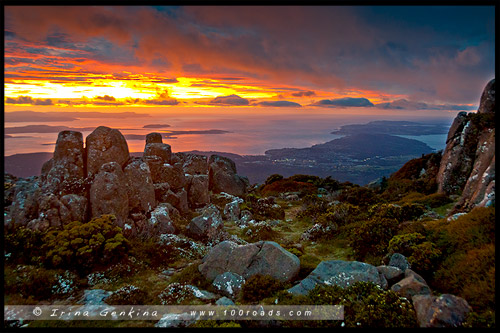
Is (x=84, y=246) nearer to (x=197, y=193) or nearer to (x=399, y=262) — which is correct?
(x=399, y=262)

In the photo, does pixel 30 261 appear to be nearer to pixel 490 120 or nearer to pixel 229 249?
pixel 229 249

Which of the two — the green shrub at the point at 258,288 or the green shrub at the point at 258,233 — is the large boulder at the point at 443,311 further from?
the green shrub at the point at 258,233

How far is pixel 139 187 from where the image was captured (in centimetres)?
1392

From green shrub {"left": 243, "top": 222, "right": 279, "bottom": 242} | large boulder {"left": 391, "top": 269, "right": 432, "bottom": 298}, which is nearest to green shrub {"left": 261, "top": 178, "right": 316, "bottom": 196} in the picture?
green shrub {"left": 243, "top": 222, "right": 279, "bottom": 242}

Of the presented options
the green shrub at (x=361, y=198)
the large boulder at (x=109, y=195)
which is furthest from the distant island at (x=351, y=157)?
the large boulder at (x=109, y=195)

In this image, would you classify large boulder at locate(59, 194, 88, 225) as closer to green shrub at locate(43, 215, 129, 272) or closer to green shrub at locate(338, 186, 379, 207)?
green shrub at locate(43, 215, 129, 272)

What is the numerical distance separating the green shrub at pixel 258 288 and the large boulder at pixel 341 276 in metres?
0.45

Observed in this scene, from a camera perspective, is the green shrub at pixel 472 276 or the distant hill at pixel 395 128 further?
the distant hill at pixel 395 128

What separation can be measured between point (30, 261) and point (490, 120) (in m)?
22.4

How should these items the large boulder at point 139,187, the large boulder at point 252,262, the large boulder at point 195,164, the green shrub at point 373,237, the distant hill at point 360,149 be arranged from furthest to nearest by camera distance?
1. the distant hill at point 360,149
2. the large boulder at point 195,164
3. the large boulder at point 139,187
4. the green shrub at point 373,237
5. the large boulder at point 252,262

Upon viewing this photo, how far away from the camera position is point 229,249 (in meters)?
9.17

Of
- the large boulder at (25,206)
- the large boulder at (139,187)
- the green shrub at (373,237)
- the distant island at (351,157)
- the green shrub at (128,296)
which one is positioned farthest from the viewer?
the distant island at (351,157)

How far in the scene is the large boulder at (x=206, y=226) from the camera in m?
12.8

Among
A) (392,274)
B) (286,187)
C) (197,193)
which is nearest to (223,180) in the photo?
(197,193)
